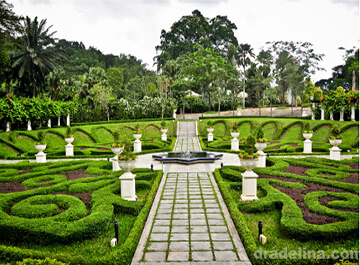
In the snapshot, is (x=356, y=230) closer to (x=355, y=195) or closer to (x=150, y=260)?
(x=355, y=195)

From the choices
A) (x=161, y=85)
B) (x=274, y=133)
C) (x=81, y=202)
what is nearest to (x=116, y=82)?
(x=161, y=85)

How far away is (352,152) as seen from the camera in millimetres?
16188

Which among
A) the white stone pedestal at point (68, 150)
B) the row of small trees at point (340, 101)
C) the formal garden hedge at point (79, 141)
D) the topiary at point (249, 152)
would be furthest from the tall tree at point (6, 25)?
the row of small trees at point (340, 101)

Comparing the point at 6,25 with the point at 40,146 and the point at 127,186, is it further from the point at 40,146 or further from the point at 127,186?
the point at 127,186

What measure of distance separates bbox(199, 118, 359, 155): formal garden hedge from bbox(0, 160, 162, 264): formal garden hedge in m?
10.7

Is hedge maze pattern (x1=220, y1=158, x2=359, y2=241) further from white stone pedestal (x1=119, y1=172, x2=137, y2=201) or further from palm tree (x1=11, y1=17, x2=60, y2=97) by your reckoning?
palm tree (x1=11, y1=17, x2=60, y2=97)

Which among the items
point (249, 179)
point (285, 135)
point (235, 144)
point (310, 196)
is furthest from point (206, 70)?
point (310, 196)

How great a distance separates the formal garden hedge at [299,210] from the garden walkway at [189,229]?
0.30 m

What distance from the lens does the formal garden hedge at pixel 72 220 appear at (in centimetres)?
512

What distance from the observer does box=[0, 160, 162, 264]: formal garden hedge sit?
512 cm

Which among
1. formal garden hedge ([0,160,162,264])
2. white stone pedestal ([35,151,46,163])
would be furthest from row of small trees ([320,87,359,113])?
white stone pedestal ([35,151,46,163])

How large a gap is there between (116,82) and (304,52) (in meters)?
36.9

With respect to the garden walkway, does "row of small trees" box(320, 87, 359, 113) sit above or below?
above

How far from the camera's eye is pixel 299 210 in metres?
6.80
